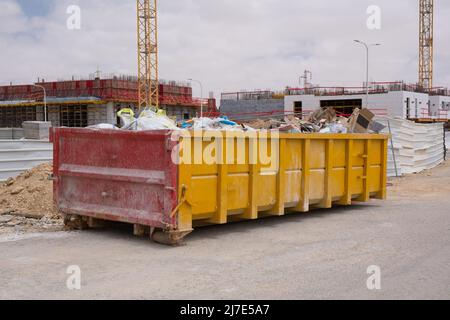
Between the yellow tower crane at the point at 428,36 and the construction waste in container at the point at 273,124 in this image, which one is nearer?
the construction waste in container at the point at 273,124

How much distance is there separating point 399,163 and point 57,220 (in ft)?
45.8

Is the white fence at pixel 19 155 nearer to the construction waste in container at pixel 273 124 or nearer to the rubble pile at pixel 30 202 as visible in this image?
the rubble pile at pixel 30 202

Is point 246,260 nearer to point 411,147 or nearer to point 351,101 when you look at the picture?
point 411,147

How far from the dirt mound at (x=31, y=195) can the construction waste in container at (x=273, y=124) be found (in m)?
2.65

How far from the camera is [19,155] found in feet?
50.3

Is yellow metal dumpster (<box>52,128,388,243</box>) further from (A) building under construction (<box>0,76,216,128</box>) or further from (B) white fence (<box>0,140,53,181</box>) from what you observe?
(A) building under construction (<box>0,76,216,128</box>)

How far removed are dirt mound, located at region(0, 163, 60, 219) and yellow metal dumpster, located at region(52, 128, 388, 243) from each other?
1.68m

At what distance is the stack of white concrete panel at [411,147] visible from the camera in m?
20.5

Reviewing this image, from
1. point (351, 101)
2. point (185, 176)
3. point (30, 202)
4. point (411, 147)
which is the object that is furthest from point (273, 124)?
point (351, 101)

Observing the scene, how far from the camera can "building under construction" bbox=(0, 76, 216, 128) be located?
6200 cm

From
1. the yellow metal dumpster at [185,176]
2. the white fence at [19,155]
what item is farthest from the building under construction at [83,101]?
the yellow metal dumpster at [185,176]

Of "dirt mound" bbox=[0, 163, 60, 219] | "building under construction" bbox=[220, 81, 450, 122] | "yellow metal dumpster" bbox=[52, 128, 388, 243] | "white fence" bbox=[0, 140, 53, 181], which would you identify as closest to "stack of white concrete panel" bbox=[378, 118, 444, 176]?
"yellow metal dumpster" bbox=[52, 128, 388, 243]

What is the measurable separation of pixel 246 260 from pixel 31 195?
6.26 meters
